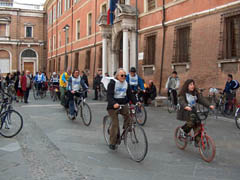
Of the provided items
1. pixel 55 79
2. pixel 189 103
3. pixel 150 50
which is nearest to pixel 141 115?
pixel 189 103

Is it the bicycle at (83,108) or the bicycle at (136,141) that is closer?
the bicycle at (136,141)

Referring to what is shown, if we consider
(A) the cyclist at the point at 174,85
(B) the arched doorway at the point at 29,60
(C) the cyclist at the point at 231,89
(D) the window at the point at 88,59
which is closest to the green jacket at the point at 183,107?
(C) the cyclist at the point at 231,89

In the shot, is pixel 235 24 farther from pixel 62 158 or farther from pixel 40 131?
pixel 62 158

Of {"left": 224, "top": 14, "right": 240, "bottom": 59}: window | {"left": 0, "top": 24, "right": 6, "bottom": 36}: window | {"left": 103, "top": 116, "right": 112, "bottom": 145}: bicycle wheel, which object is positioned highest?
{"left": 0, "top": 24, "right": 6, "bottom": 36}: window

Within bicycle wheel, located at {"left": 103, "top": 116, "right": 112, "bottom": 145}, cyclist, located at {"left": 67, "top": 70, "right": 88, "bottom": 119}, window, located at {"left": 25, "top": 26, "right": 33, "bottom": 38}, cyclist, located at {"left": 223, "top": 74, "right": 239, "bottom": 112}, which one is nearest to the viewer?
bicycle wheel, located at {"left": 103, "top": 116, "right": 112, "bottom": 145}

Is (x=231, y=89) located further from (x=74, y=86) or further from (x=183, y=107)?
(x=183, y=107)

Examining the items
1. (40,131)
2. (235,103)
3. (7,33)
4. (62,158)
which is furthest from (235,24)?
(7,33)

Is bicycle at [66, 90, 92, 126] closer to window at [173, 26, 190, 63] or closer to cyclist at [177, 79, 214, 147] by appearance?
cyclist at [177, 79, 214, 147]

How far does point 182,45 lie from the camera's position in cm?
1658

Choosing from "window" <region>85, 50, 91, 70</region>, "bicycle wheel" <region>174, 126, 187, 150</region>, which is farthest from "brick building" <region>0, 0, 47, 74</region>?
"bicycle wheel" <region>174, 126, 187, 150</region>

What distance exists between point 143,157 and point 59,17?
39187 mm

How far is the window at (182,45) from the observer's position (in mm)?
16141

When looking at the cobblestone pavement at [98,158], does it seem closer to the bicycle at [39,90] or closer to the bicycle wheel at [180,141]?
the bicycle wheel at [180,141]

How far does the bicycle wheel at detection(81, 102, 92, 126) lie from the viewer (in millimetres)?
9109
